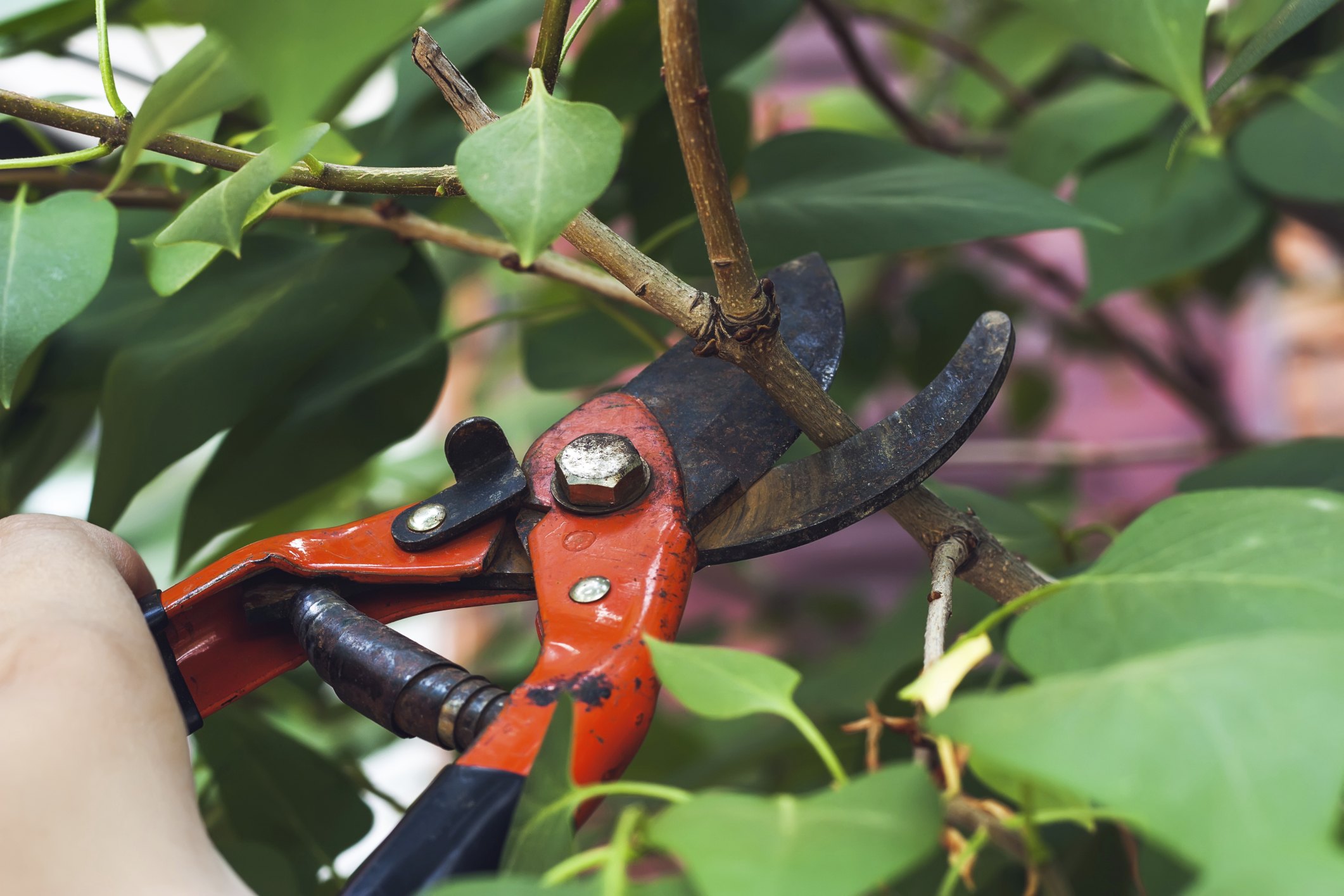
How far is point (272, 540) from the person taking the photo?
0.96 feet

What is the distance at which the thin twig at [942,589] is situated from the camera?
8.9 inches

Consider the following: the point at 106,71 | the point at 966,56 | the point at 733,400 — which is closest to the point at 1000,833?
the point at 733,400

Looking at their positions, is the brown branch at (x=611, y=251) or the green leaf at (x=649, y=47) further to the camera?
the green leaf at (x=649, y=47)

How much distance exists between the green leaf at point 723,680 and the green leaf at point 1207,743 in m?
0.04

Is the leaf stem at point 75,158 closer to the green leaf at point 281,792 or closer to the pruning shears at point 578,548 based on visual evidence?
the pruning shears at point 578,548

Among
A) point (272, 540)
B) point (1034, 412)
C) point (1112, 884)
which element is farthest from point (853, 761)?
point (1034, 412)

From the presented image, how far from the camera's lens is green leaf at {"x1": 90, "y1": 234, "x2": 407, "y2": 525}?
1.18ft

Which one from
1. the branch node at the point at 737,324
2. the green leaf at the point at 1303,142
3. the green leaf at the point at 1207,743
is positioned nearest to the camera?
A: the green leaf at the point at 1207,743

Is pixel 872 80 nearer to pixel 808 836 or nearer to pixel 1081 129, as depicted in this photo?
pixel 1081 129

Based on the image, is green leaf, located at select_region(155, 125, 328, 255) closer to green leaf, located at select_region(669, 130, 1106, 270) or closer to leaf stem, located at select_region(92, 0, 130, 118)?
leaf stem, located at select_region(92, 0, 130, 118)

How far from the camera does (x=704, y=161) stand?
21 cm

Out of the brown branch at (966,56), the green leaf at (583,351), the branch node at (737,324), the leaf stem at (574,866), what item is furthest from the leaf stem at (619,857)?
the brown branch at (966,56)

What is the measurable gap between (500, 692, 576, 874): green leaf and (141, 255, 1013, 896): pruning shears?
0.02 m

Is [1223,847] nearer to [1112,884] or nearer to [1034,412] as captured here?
[1112,884]
